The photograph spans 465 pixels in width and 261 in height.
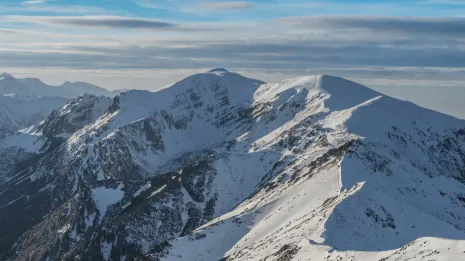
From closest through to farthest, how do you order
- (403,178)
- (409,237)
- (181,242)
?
(409,237) < (181,242) < (403,178)

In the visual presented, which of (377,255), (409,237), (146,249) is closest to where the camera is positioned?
(377,255)

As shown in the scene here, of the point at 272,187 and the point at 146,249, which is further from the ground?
the point at 272,187

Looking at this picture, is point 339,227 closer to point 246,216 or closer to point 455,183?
point 246,216

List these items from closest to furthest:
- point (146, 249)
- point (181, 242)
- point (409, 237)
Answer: point (409, 237)
point (181, 242)
point (146, 249)

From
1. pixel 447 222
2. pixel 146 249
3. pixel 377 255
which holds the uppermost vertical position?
pixel 377 255

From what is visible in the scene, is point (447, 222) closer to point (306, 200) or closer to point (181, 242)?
point (306, 200)

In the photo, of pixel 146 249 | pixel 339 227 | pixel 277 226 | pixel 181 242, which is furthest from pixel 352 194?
pixel 146 249

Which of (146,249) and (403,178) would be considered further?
(146,249)

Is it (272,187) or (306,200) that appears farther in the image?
(272,187)

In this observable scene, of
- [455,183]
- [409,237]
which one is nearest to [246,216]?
[409,237]

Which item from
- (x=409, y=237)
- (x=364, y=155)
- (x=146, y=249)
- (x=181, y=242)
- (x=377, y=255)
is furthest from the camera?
(x=146, y=249)
